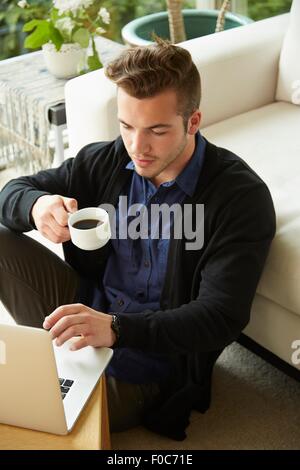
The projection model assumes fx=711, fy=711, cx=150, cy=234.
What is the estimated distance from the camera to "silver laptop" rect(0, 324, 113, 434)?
3.79 ft

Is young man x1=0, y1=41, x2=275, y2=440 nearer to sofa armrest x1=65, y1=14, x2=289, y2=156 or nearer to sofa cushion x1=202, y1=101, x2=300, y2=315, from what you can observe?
sofa cushion x1=202, y1=101, x2=300, y2=315

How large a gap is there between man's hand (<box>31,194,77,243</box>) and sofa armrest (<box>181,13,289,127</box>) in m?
0.80

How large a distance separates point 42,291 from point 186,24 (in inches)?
71.3

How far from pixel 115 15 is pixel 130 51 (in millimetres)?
1952

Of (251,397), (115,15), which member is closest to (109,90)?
(251,397)

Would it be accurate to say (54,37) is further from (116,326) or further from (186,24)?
(116,326)

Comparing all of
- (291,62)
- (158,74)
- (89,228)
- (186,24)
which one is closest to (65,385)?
(89,228)

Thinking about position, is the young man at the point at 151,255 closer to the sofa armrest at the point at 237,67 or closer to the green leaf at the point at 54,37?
the sofa armrest at the point at 237,67

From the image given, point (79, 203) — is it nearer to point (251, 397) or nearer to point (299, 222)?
point (299, 222)

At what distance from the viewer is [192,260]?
160cm

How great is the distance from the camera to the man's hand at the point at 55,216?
1.57 meters

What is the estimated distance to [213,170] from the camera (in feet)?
5.19

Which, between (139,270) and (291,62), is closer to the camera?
(139,270)

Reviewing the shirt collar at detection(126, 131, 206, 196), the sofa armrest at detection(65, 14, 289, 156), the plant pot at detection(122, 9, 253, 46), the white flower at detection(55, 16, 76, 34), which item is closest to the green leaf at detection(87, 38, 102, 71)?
the white flower at detection(55, 16, 76, 34)
